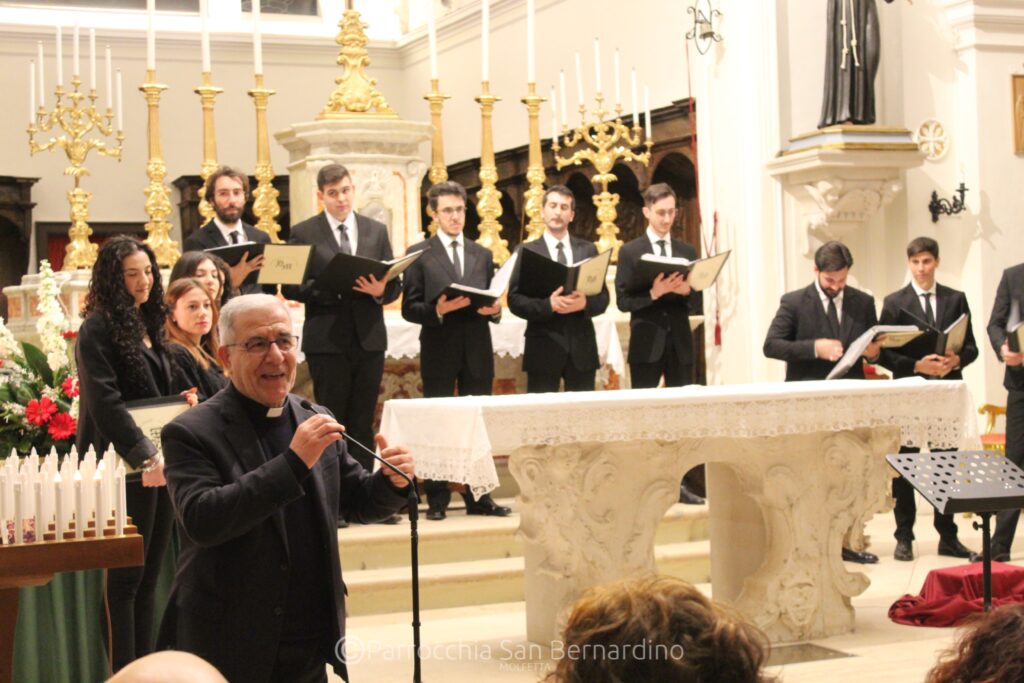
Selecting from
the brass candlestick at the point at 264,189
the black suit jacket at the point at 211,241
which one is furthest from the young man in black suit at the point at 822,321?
the brass candlestick at the point at 264,189

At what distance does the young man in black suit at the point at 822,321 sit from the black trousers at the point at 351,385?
6.13ft

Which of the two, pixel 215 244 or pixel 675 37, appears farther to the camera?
pixel 675 37

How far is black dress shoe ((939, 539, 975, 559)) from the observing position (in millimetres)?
6515

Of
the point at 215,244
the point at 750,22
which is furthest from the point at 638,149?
the point at 215,244

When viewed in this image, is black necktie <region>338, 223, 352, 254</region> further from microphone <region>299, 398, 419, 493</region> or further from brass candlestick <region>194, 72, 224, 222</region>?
microphone <region>299, 398, 419, 493</region>

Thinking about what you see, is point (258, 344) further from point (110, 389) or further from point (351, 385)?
point (351, 385)

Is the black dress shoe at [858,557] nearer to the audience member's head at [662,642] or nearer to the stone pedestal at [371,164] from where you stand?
the stone pedestal at [371,164]

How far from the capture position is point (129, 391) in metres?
4.13

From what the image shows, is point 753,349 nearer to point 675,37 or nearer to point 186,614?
point 675,37

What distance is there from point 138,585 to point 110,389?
0.60 metres

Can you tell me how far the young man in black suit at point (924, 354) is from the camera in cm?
640

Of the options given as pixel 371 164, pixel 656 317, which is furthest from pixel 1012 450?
pixel 371 164

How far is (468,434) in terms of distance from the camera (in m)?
4.45

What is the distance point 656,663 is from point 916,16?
25.8 feet
